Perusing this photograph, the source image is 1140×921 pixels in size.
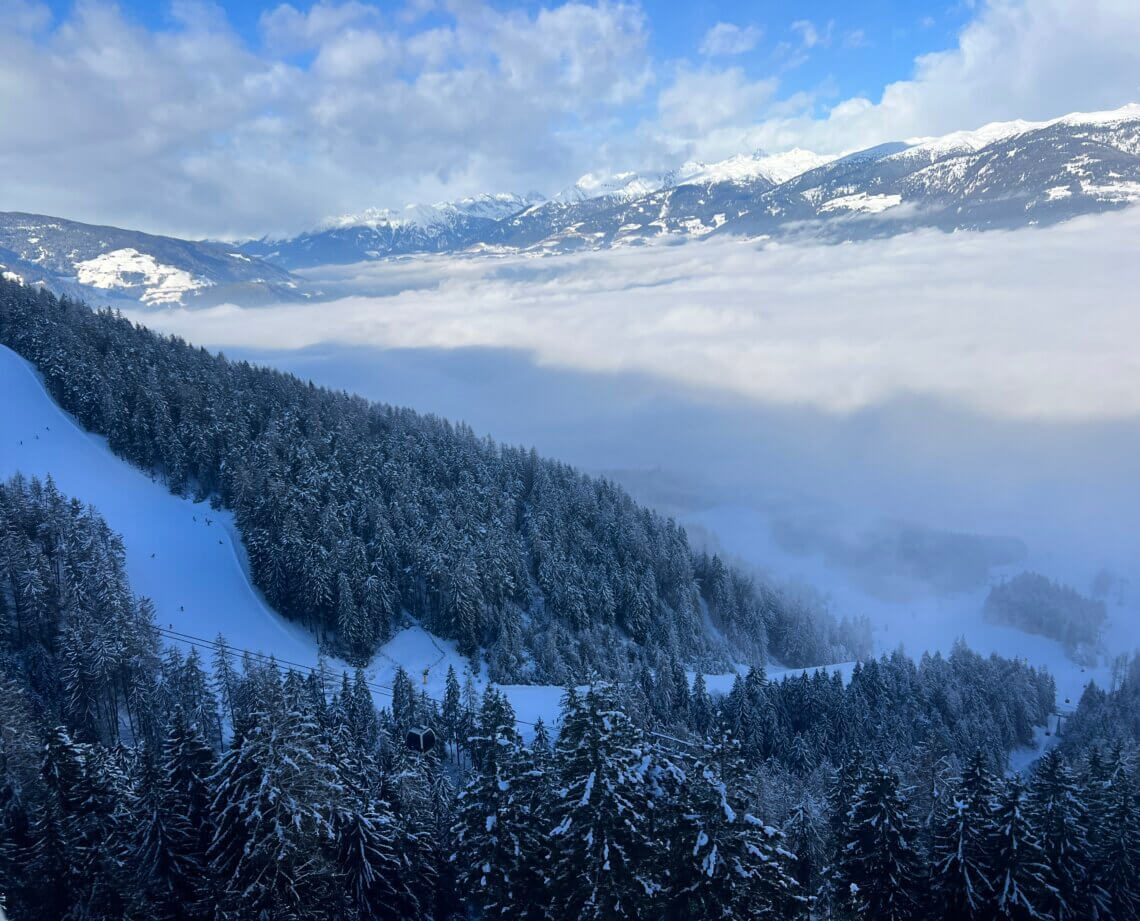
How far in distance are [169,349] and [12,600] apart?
85.9 m

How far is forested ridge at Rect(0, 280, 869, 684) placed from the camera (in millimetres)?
89125

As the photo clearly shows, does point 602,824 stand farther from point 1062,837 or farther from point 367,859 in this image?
point 1062,837

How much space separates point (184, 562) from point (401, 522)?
28.9 meters

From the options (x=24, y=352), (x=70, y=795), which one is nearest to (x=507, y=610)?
(x=70, y=795)

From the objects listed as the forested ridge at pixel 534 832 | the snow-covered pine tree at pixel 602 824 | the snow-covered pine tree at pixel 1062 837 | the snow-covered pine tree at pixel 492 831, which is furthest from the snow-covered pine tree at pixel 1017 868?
the snow-covered pine tree at pixel 492 831

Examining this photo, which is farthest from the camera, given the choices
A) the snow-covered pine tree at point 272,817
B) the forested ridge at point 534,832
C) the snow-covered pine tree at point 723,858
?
the snow-covered pine tree at point 272,817

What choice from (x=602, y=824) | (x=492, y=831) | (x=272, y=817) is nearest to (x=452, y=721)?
(x=492, y=831)

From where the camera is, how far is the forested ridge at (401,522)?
8912 cm

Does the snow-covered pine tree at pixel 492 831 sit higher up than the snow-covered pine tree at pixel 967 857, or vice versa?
the snow-covered pine tree at pixel 492 831

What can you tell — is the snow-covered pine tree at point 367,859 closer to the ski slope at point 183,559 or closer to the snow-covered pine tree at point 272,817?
the snow-covered pine tree at point 272,817

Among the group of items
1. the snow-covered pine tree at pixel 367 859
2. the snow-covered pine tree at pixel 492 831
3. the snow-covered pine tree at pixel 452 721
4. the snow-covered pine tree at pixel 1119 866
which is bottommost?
the snow-covered pine tree at pixel 452 721

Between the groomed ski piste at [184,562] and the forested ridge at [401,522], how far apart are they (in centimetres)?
268

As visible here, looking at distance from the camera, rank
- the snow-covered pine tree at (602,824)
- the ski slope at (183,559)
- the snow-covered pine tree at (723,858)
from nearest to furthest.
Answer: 1. the snow-covered pine tree at (723,858)
2. the snow-covered pine tree at (602,824)
3. the ski slope at (183,559)

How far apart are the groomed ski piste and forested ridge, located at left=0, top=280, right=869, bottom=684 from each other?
268 cm
